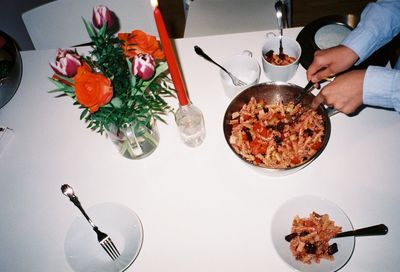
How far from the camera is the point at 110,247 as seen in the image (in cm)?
86

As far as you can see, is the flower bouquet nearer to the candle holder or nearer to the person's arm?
the candle holder

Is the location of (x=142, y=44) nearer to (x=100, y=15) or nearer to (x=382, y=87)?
(x=100, y=15)

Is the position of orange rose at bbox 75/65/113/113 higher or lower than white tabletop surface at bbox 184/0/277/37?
higher

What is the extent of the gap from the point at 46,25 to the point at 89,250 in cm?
131

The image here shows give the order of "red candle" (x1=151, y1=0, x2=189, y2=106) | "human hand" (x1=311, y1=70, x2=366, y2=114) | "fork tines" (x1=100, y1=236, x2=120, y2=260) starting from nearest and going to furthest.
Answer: "red candle" (x1=151, y1=0, x2=189, y2=106)
"fork tines" (x1=100, y1=236, x2=120, y2=260)
"human hand" (x1=311, y1=70, x2=366, y2=114)

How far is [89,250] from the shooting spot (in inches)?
35.9

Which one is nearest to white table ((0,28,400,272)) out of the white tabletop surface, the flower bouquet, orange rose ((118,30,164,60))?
the flower bouquet

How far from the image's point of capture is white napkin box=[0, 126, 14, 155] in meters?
1.19

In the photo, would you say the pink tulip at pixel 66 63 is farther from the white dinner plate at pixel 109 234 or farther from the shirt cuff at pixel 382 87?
the shirt cuff at pixel 382 87

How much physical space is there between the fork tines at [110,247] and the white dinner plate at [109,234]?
0.06ft

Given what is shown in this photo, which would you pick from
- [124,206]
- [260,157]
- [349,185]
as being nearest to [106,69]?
[124,206]

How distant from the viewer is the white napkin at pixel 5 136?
1.19 meters

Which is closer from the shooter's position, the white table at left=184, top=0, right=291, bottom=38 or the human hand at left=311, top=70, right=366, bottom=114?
the human hand at left=311, top=70, right=366, bottom=114

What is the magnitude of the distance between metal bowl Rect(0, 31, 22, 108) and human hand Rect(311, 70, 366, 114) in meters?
1.23
